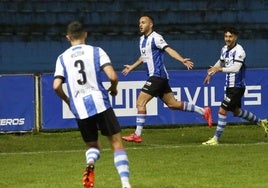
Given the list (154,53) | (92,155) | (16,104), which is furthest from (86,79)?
(16,104)

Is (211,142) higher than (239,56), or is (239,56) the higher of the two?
(239,56)

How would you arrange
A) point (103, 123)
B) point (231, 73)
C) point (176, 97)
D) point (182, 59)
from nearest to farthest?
point (103, 123) → point (182, 59) → point (231, 73) → point (176, 97)

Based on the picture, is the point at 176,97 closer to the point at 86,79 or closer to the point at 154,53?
the point at 154,53

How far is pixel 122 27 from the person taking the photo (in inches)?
1038

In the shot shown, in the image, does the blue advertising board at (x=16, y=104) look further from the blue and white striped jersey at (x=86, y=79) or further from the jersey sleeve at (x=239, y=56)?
the blue and white striped jersey at (x=86, y=79)

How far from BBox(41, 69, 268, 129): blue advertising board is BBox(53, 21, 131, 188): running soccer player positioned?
26.2ft

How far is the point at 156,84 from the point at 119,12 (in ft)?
37.2

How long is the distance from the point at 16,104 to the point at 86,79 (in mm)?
8123

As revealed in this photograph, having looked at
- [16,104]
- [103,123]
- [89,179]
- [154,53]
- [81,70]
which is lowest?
[89,179]

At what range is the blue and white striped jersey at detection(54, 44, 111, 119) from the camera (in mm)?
9781

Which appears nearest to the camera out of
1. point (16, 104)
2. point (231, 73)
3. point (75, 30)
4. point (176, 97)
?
point (75, 30)

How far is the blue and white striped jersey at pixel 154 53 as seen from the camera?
15.6 metres

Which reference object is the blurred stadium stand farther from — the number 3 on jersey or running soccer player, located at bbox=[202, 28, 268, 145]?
the number 3 on jersey

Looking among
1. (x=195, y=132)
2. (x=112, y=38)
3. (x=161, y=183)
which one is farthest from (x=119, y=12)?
(x=161, y=183)
